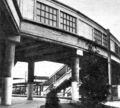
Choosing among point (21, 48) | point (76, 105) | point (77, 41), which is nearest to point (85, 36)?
point (77, 41)

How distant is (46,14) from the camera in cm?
2412

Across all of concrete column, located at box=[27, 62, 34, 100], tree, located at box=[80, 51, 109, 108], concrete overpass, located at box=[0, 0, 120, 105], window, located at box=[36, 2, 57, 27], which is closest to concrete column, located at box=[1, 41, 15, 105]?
concrete overpass, located at box=[0, 0, 120, 105]

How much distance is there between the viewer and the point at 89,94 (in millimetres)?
18281

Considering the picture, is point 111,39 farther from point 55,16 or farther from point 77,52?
point 55,16

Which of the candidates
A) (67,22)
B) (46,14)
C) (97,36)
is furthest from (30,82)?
(97,36)

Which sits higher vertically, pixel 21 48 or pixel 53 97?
pixel 21 48

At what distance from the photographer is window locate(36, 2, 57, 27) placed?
2348 cm

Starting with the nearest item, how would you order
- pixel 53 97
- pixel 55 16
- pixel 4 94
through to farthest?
pixel 53 97
pixel 4 94
pixel 55 16

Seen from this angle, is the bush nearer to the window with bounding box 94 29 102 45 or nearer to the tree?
the tree

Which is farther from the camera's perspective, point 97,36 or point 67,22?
point 97,36

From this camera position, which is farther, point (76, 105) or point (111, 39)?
point (111, 39)

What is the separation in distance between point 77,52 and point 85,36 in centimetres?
308

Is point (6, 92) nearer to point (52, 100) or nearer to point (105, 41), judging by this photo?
point (52, 100)

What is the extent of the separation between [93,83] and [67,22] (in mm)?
10244
